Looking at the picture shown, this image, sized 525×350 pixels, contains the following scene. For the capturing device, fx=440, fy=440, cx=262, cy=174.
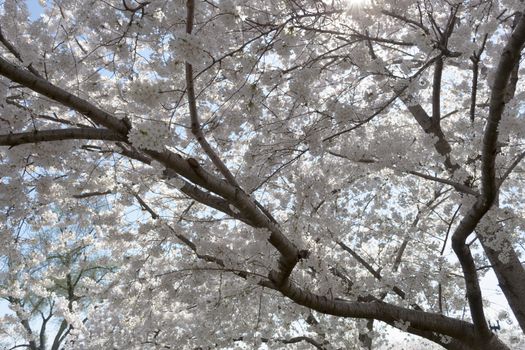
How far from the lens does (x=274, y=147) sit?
14.2 feet

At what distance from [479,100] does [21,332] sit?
14147mm

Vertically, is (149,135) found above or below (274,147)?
below

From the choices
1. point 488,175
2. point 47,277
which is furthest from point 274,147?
point 47,277

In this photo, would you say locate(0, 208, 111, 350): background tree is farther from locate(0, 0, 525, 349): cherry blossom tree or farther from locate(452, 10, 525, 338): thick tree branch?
locate(452, 10, 525, 338): thick tree branch

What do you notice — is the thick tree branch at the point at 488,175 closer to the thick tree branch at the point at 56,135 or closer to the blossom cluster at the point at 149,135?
the blossom cluster at the point at 149,135

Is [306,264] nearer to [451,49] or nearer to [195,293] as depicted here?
[195,293]

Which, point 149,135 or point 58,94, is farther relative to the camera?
point 58,94

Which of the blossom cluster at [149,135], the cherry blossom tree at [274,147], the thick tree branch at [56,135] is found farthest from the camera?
the cherry blossom tree at [274,147]

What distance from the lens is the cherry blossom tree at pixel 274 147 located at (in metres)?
3.25

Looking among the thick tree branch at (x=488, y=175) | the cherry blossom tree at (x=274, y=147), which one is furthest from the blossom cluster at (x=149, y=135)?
the thick tree branch at (x=488, y=175)

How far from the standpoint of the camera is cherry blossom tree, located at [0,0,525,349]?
325 centimetres

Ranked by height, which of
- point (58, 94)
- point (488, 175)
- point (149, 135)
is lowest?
point (149, 135)

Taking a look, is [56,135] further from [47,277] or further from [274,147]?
[47,277]

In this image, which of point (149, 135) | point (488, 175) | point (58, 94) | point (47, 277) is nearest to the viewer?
point (149, 135)
